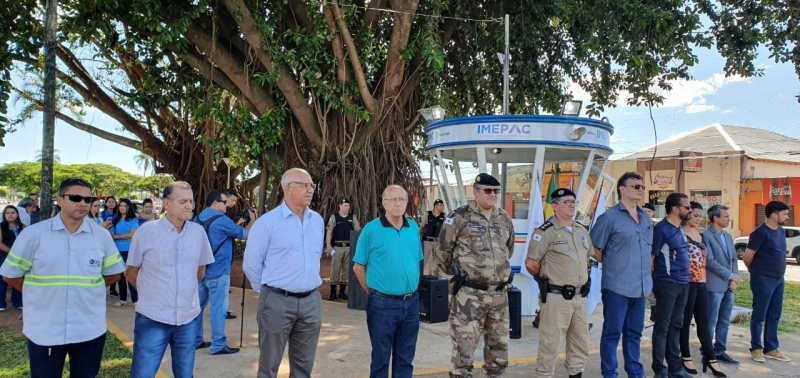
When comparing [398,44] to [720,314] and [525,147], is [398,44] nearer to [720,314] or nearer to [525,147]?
[525,147]

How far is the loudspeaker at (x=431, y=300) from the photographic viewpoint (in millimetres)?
5531

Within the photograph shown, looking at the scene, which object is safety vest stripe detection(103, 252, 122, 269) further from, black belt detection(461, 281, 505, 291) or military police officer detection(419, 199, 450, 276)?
military police officer detection(419, 199, 450, 276)

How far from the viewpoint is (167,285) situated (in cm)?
380

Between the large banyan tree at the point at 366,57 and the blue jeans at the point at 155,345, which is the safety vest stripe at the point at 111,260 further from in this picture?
the large banyan tree at the point at 366,57

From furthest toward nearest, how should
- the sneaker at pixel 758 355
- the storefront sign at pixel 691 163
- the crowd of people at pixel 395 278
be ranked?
the storefront sign at pixel 691 163, the sneaker at pixel 758 355, the crowd of people at pixel 395 278

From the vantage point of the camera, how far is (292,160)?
490 inches

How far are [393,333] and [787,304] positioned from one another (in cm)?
883

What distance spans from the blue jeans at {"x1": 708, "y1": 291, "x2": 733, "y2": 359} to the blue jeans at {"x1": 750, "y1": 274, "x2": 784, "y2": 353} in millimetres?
267

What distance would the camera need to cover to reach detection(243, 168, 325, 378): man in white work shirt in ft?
13.1

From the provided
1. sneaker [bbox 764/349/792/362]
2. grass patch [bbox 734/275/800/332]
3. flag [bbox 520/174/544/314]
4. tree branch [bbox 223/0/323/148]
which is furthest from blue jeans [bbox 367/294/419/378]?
tree branch [bbox 223/0/323/148]

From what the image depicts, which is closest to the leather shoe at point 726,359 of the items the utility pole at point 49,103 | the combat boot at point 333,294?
the combat boot at point 333,294

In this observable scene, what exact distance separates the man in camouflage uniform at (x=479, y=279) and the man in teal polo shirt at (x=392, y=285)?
41cm

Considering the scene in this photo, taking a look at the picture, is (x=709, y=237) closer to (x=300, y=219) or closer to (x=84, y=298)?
(x=300, y=219)

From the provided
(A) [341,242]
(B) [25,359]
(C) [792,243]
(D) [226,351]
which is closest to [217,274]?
(D) [226,351]
